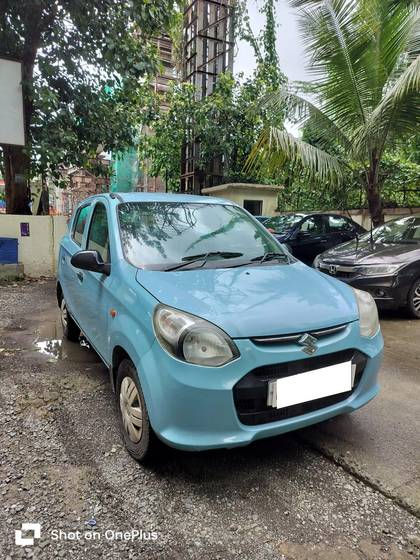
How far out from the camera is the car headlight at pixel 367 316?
2.37 metres

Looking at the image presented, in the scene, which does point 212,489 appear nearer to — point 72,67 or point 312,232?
point 312,232

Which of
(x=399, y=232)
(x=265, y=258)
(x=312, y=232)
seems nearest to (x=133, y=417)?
(x=265, y=258)

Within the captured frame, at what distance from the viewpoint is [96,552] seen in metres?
1.73

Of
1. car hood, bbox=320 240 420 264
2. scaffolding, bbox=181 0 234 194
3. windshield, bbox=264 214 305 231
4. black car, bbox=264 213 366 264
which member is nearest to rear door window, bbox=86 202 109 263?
car hood, bbox=320 240 420 264

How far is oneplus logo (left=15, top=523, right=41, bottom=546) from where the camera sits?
1.77m

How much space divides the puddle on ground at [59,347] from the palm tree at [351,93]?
3.94 meters

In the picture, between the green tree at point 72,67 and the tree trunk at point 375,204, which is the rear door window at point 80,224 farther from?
the tree trunk at point 375,204

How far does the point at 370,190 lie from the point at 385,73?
6.18 ft

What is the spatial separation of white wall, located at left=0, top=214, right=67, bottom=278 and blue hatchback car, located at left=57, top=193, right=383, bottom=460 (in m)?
5.71

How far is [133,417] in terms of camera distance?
7.52 feet

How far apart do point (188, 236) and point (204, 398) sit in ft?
4.53

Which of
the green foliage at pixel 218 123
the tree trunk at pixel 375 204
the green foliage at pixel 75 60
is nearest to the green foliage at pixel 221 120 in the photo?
the green foliage at pixel 218 123

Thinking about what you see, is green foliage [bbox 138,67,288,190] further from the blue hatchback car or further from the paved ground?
the paved ground

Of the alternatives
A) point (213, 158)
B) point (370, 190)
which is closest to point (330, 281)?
point (370, 190)
